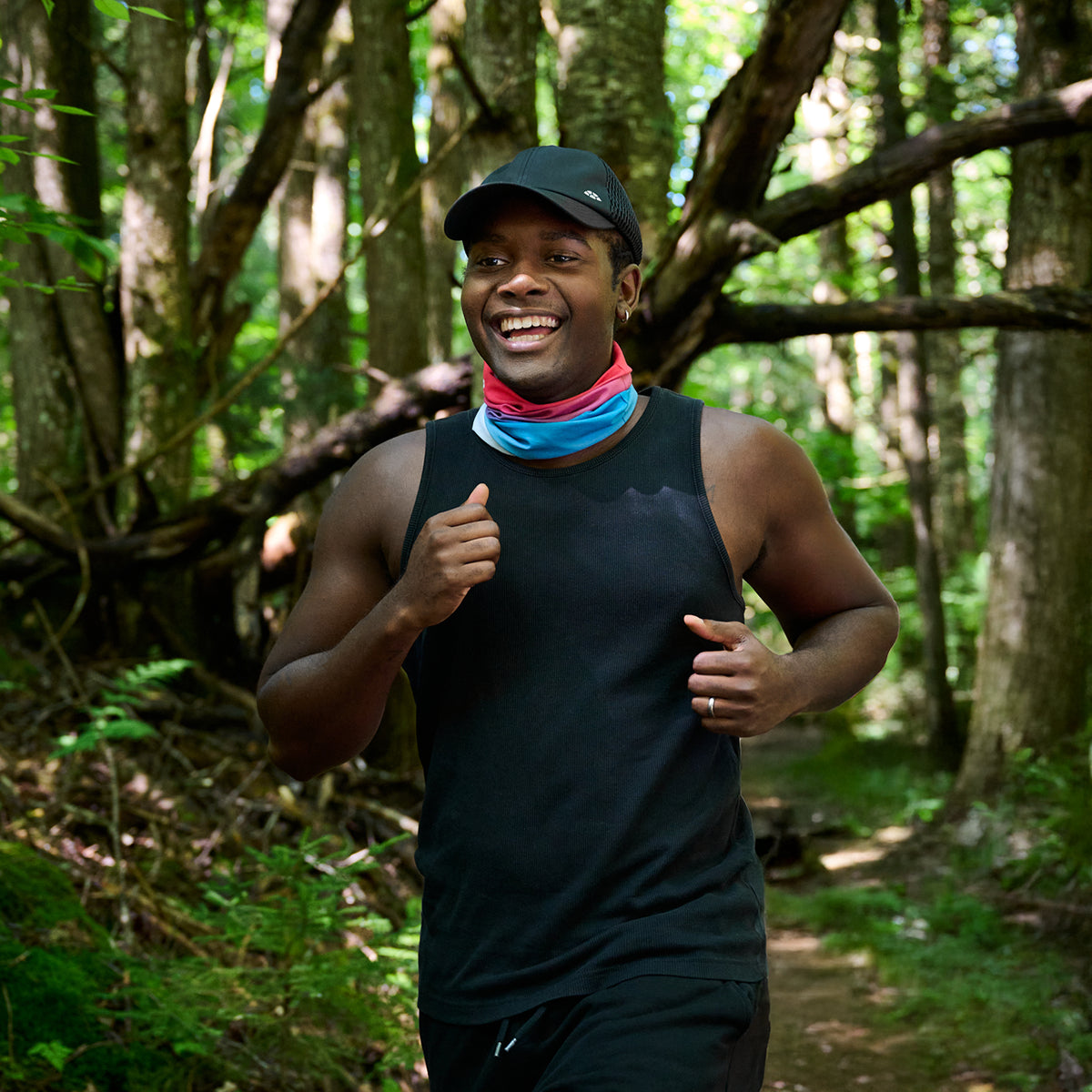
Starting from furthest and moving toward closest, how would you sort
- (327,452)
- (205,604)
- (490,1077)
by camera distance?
(205,604)
(327,452)
(490,1077)

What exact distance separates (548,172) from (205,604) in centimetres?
574

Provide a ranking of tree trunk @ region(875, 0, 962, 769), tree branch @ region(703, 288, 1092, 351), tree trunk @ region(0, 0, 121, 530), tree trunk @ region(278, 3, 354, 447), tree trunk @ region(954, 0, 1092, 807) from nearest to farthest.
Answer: tree branch @ region(703, 288, 1092, 351), tree trunk @ region(0, 0, 121, 530), tree trunk @ region(954, 0, 1092, 807), tree trunk @ region(278, 3, 354, 447), tree trunk @ region(875, 0, 962, 769)

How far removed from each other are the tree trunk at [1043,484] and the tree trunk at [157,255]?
6470mm

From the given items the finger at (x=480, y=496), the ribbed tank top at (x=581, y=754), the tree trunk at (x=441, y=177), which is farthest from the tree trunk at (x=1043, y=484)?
the finger at (x=480, y=496)

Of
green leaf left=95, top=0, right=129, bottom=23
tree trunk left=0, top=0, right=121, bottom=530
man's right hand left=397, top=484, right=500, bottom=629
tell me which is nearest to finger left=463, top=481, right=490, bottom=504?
man's right hand left=397, top=484, right=500, bottom=629

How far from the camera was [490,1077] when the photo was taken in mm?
2277

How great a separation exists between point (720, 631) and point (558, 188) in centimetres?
103

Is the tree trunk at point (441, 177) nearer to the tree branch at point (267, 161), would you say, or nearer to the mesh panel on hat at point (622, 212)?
the tree branch at point (267, 161)

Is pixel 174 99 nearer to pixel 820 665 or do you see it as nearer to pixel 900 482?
pixel 820 665

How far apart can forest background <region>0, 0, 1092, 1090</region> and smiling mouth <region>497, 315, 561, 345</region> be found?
52.5 inches

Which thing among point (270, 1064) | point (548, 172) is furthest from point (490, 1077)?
point (270, 1064)

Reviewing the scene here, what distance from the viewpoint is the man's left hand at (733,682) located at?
2207 millimetres

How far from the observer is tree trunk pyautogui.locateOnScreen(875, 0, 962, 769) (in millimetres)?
11883

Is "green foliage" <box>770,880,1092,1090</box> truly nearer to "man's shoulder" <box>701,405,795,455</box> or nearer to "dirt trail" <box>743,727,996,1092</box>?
"dirt trail" <box>743,727,996,1092</box>
